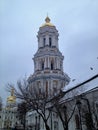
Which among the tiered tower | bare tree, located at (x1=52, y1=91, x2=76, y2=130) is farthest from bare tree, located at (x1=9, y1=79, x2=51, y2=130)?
the tiered tower

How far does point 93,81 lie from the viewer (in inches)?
1101

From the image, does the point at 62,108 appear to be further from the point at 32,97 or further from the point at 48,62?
the point at 48,62

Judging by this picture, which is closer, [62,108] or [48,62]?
[62,108]

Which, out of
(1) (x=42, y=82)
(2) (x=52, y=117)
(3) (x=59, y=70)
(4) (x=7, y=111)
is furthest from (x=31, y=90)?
(4) (x=7, y=111)

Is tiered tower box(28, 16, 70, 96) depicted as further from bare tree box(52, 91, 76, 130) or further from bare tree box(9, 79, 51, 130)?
bare tree box(9, 79, 51, 130)

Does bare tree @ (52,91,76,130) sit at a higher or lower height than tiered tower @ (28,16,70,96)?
lower

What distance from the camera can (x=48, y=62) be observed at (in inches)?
2098

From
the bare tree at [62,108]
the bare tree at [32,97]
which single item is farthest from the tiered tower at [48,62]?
the bare tree at [32,97]

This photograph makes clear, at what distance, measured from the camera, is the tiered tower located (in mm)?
50656

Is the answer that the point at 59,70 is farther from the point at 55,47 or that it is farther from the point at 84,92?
the point at 84,92

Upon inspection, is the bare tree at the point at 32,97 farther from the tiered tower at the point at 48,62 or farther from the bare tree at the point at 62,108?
the tiered tower at the point at 48,62

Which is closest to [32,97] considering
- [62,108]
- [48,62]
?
[62,108]

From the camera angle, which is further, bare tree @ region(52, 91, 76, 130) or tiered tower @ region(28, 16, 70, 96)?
tiered tower @ region(28, 16, 70, 96)

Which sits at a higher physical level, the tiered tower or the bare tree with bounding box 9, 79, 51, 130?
the tiered tower
